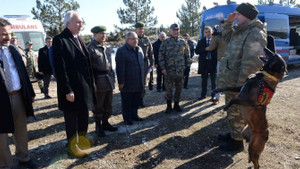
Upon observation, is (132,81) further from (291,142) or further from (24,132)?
(291,142)

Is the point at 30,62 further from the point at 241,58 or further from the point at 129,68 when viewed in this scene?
the point at 241,58

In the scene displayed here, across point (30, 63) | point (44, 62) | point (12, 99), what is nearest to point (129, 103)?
point (12, 99)

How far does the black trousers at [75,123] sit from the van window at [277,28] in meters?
8.44

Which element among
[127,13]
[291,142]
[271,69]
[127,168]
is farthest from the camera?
[127,13]

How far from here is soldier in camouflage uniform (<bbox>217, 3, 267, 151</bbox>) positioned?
2762mm

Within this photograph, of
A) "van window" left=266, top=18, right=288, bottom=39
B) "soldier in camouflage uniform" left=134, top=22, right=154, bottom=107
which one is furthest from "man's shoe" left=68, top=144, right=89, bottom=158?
"van window" left=266, top=18, right=288, bottom=39

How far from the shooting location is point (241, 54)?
9.62 ft

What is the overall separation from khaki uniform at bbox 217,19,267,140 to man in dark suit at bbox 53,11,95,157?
1962 mm

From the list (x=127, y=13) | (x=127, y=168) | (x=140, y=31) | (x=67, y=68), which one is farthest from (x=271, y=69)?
(x=127, y=13)

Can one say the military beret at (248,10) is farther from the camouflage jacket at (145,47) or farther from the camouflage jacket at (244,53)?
the camouflage jacket at (145,47)

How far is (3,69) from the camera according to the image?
2.57 meters

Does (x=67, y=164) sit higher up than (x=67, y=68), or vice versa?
(x=67, y=68)

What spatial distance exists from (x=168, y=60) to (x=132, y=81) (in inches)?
41.7

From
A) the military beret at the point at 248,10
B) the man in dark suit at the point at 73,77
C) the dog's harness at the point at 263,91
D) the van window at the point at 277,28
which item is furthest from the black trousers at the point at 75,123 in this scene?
the van window at the point at 277,28
